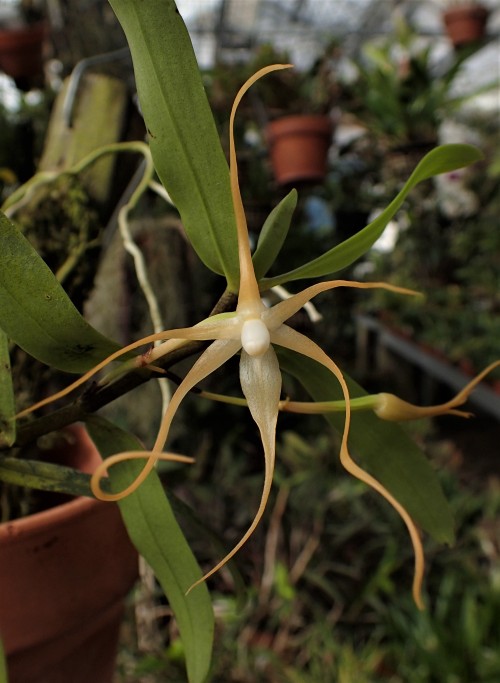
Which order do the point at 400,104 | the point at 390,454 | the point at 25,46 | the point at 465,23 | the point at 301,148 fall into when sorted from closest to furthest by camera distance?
the point at 390,454, the point at 301,148, the point at 25,46, the point at 400,104, the point at 465,23

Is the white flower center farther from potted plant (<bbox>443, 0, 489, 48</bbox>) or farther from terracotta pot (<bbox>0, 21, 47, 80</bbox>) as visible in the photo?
potted plant (<bbox>443, 0, 489, 48</bbox>)

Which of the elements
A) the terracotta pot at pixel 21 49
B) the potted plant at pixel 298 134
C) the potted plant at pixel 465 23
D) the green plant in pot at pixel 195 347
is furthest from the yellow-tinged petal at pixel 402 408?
the potted plant at pixel 465 23

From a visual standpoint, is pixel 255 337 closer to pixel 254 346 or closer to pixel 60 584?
pixel 254 346

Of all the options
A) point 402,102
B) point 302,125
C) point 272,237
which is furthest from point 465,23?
point 272,237

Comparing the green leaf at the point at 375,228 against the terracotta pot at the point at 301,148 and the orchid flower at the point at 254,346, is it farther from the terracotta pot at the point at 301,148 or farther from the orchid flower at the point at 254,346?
the terracotta pot at the point at 301,148

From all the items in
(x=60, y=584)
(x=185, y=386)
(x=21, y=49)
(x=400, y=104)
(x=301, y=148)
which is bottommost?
(x=60, y=584)

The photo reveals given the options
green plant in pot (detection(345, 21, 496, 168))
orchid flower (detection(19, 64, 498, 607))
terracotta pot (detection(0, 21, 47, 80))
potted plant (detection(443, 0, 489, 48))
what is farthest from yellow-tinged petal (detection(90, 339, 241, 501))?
potted plant (detection(443, 0, 489, 48))
